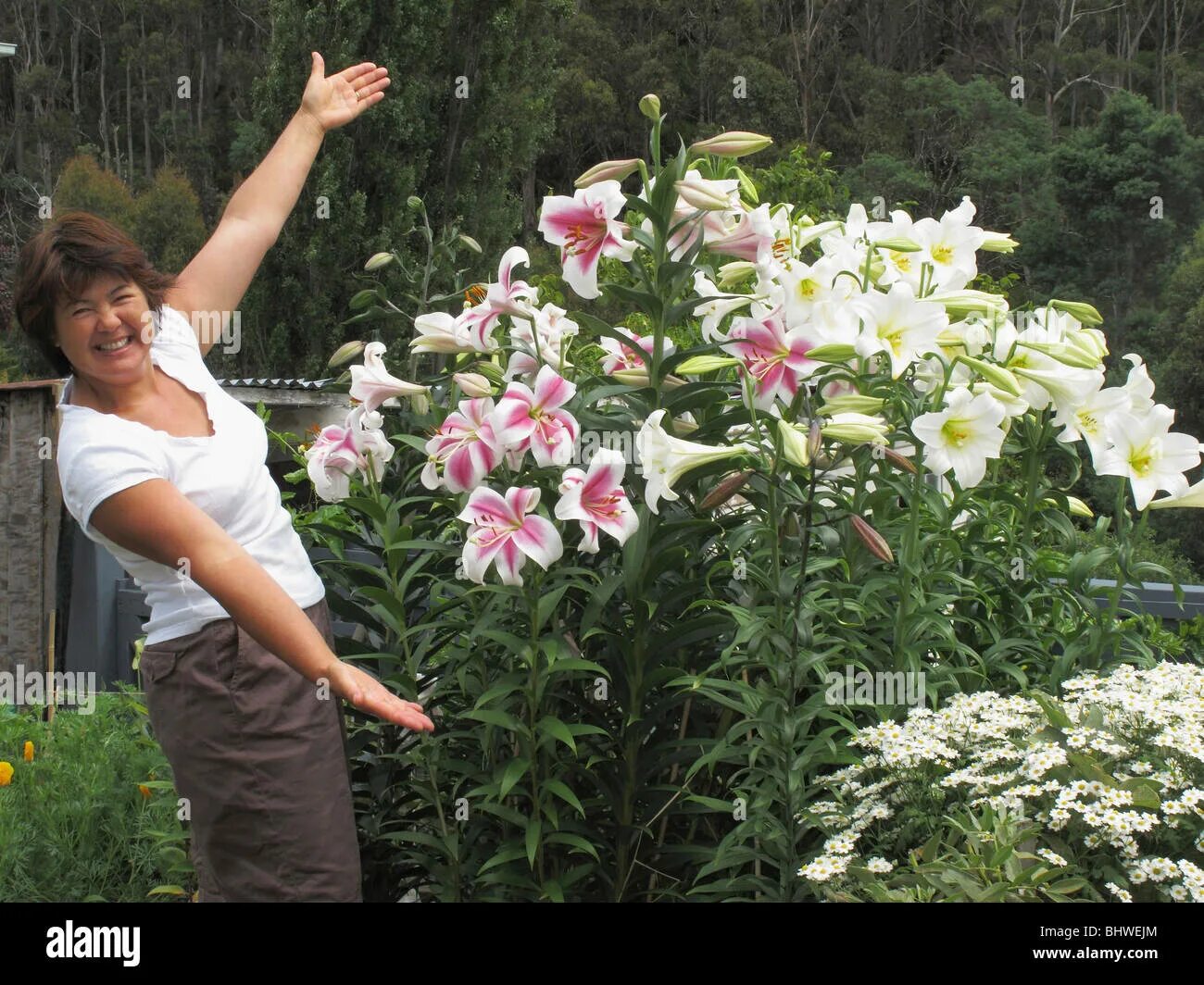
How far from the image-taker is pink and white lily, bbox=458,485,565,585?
186 cm

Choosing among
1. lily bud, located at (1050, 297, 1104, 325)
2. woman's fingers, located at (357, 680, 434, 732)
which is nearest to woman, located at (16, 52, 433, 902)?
woman's fingers, located at (357, 680, 434, 732)

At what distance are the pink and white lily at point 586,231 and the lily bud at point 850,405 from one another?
414 millimetres

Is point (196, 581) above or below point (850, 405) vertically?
below

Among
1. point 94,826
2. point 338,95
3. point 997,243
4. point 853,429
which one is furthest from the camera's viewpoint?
point 94,826

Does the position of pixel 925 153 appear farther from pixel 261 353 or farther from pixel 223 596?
pixel 223 596

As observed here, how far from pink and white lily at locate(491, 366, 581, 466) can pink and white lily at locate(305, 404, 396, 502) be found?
332 mm

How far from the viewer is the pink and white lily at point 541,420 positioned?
1.91 meters

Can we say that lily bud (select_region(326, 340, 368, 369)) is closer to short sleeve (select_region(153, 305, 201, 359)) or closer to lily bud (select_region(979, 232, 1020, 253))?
short sleeve (select_region(153, 305, 201, 359))

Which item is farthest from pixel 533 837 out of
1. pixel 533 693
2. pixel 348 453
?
pixel 348 453

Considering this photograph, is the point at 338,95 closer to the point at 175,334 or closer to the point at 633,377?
the point at 175,334

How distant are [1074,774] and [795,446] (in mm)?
548

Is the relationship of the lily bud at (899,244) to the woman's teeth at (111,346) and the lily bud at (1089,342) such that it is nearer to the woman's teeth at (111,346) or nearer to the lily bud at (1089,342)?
the lily bud at (1089,342)

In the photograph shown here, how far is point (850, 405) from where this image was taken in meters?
1.82
